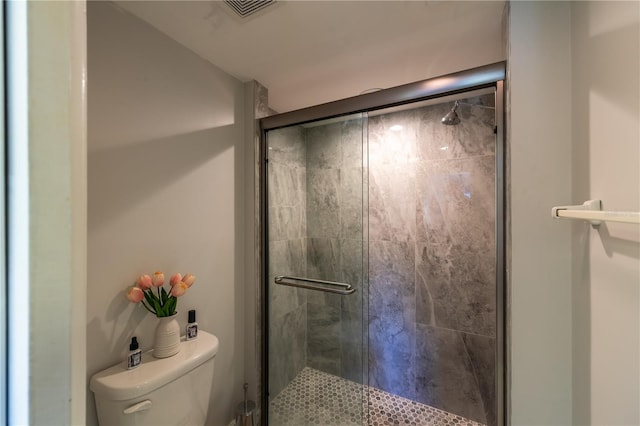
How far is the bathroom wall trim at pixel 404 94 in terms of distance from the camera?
1.04 meters

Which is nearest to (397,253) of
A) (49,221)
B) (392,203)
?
(392,203)

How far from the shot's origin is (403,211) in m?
1.91

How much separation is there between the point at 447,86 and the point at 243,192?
1226 mm

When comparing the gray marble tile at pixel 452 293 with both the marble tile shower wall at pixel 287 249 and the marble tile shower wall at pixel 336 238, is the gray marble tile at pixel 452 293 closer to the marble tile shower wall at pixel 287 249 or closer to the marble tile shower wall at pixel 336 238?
the marble tile shower wall at pixel 336 238

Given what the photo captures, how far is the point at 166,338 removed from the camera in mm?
1054

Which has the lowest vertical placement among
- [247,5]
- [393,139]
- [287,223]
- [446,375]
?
[446,375]

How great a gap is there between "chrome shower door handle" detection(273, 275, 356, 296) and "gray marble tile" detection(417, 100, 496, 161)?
3.57 ft

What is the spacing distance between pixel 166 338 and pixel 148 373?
0.13 meters

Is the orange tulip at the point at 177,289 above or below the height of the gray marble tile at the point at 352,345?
above

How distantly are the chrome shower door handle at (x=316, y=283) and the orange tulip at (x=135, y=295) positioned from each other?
0.85 metres

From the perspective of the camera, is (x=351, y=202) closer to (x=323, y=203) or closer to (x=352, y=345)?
(x=323, y=203)

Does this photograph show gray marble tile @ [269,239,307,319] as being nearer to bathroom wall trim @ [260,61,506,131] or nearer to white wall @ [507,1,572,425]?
bathroom wall trim @ [260,61,506,131]

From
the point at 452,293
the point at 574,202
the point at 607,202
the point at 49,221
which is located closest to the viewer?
the point at 49,221

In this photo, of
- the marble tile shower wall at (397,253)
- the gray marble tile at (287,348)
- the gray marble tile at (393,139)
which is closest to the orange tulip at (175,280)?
the marble tile shower wall at (397,253)
